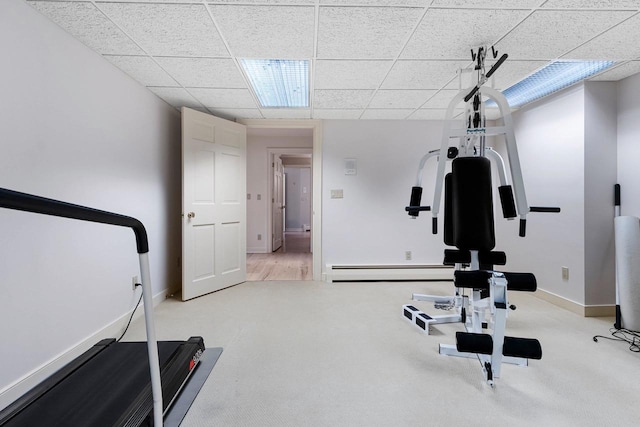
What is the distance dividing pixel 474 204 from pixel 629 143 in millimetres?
2008

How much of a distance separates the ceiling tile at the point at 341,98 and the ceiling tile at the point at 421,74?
11.2 inches

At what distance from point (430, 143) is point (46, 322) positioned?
415 cm

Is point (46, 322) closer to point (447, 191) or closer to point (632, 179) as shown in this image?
point (447, 191)

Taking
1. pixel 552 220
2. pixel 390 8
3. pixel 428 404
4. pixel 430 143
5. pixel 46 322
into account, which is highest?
pixel 390 8

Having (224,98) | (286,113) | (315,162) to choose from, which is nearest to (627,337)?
(315,162)

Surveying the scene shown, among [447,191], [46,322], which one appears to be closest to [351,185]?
[447,191]

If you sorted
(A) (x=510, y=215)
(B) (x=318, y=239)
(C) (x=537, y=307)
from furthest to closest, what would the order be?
(B) (x=318, y=239), (C) (x=537, y=307), (A) (x=510, y=215)

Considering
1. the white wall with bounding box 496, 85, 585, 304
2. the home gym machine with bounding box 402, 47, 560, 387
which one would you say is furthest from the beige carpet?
the white wall with bounding box 496, 85, 585, 304

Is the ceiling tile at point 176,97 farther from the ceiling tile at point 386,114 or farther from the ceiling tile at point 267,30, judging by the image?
the ceiling tile at point 386,114

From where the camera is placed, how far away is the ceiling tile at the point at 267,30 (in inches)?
67.5

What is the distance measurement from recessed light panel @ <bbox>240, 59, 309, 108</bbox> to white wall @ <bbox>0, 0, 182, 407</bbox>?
109cm

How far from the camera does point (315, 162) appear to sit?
3.90 meters

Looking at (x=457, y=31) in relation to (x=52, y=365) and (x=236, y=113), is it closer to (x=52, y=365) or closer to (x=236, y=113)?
(x=236, y=113)

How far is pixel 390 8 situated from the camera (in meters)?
1.69
